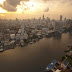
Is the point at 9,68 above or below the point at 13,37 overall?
below

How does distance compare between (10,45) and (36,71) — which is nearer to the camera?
(36,71)

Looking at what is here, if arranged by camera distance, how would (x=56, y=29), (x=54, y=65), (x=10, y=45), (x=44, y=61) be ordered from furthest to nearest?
(x=56, y=29)
(x=10, y=45)
(x=44, y=61)
(x=54, y=65)

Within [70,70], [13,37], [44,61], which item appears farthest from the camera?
[13,37]

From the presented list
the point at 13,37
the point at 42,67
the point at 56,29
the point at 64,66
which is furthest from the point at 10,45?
the point at 56,29

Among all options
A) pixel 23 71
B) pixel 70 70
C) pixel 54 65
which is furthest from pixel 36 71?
pixel 70 70

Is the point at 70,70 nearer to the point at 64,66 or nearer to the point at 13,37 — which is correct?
the point at 64,66

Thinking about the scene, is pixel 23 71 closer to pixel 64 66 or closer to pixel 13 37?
pixel 64 66

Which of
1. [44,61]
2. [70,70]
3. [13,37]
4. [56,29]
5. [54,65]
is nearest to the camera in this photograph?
[70,70]

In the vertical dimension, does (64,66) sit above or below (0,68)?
above

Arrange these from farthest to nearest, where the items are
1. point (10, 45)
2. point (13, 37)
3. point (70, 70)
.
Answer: point (13, 37)
point (10, 45)
point (70, 70)
